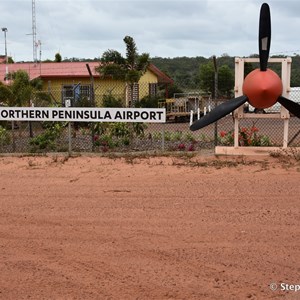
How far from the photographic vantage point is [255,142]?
12602mm

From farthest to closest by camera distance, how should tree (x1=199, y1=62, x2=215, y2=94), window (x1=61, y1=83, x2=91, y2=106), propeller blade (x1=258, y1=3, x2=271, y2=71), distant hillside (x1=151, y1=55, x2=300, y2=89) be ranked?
distant hillside (x1=151, y1=55, x2=300, y2=89) < tree (x1=199, y1=62, x2=215, y2=94) < window (x1=61, y1=83, x2=91, y2=106) < propeller blade (x1=258, y1=3, x2=271, y2=71)

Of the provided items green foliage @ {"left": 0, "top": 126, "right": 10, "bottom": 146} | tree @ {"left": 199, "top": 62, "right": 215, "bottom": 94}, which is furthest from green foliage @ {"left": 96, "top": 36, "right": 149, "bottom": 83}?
tree @ {"left": 199, "top": 62, "right": 215, "bottom": 94}

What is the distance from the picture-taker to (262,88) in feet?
36.1

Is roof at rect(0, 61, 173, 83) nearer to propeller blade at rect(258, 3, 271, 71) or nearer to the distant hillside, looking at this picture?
the distant hillside

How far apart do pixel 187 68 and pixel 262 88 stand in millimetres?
66797

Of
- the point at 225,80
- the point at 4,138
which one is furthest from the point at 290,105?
the point at 225,80

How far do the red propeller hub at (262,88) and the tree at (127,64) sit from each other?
14.7 m

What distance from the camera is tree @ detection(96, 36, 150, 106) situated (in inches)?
1020

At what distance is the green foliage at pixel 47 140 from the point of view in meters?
13.8

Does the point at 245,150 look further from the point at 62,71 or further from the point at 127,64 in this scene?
the point at 62,71

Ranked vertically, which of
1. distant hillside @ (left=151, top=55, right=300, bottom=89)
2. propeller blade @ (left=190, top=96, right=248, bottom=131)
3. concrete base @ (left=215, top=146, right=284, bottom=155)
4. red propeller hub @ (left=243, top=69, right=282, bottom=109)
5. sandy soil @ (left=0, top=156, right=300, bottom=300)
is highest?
distant hillside @ (left=151, top=55, right=300, bottom=89)

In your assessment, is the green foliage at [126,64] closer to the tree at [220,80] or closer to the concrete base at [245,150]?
the concrete base at [245,150]

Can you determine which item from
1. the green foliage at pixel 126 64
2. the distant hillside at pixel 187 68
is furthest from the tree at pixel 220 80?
the green foliage at pixel 126 64

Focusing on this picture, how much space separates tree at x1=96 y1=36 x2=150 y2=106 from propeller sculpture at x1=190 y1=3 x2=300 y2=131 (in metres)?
14.4
